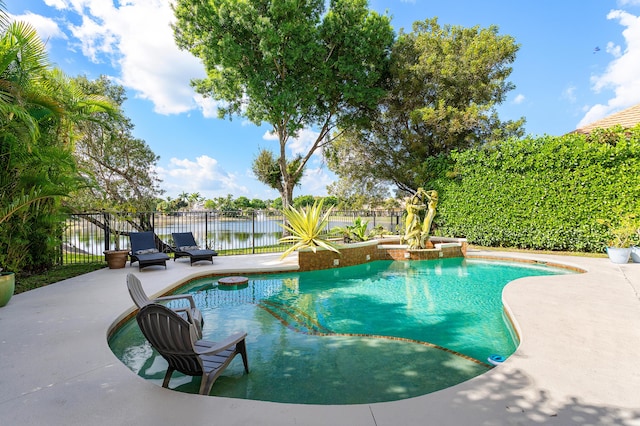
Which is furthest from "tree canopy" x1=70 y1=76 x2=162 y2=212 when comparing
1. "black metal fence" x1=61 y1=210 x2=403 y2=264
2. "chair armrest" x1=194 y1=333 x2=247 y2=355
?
"chair armrest" x1=194 y1=333 x2=247 y2=355

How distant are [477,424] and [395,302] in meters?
4.10

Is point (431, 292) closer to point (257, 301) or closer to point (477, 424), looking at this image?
point (257, 301)

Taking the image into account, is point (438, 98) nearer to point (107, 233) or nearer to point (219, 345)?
point (107, 233)

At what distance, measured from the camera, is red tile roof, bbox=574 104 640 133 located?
1273 centimetres

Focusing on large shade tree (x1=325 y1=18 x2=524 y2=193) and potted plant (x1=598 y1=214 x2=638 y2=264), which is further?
large shade tree (x1=325 y1=18 x2=524 y2=193)

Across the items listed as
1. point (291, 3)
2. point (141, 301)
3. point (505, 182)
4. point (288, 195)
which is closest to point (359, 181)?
point (288, 195)

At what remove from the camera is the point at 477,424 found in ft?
7.41

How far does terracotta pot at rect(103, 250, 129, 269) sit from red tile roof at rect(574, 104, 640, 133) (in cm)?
1742

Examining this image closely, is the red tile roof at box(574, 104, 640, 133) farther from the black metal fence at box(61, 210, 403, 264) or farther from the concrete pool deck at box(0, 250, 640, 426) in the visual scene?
the concrete pool deck at box(0, 250, 640, 426)

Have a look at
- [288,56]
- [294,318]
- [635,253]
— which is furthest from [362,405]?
[288,56]

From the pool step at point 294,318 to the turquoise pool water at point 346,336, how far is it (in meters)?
0.02

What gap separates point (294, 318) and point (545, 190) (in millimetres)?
11034

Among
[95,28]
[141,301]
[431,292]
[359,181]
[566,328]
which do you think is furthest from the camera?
[359,181]

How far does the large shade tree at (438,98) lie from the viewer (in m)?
14.5
